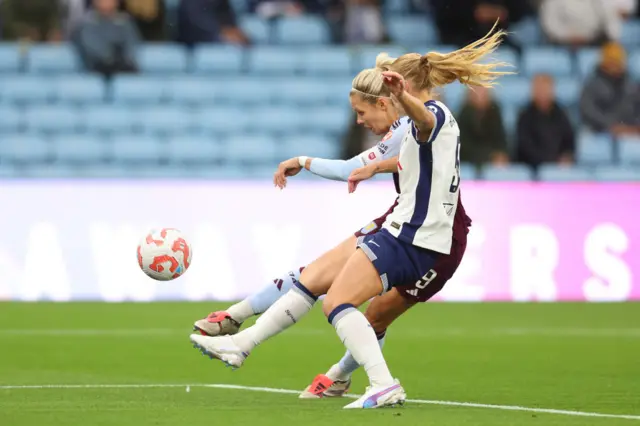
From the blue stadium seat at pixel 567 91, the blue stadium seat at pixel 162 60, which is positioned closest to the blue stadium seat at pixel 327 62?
the blue stadium seat at pixel 162 60

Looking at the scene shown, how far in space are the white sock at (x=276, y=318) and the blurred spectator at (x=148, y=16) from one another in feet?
37.2

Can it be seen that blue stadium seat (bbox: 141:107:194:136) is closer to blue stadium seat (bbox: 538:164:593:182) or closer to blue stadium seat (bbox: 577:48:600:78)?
blue stadium seat (bbox: 538:164:593:182)

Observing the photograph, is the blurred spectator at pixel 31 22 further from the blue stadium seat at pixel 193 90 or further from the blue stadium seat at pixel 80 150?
the blue stadium seat at pixel 80 150

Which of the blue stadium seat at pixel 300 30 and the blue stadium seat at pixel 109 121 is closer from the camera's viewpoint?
the blue stadium seat at pixel 109 121

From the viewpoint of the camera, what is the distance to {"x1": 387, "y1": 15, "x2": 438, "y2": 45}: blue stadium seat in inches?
750

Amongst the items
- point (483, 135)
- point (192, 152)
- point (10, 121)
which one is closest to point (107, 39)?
point (10, 121)

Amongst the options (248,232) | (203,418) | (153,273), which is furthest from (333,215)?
(203,418)

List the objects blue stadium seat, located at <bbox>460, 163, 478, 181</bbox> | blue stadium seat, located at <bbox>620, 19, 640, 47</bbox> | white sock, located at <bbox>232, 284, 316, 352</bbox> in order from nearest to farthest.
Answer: white sock, located at <bbox>232, 284, 316, 352</bbox>
blue stadium seat, located at <bbox>460, 163, 478, 181</bbox>
blue stadium seat, located at <bbox>620, 19, 640, 47</bbox>

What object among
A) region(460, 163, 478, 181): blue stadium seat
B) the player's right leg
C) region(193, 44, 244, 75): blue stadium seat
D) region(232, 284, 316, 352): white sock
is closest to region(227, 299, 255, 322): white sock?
the player's right leg

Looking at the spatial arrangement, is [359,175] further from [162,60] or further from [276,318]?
[162,60]

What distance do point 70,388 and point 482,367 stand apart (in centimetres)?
Answer: 292

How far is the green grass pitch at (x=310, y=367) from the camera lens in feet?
22.6

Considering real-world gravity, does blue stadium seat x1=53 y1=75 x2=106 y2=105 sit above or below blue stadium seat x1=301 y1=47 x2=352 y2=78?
below

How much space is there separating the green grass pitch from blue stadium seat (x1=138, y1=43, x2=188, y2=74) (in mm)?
4760
